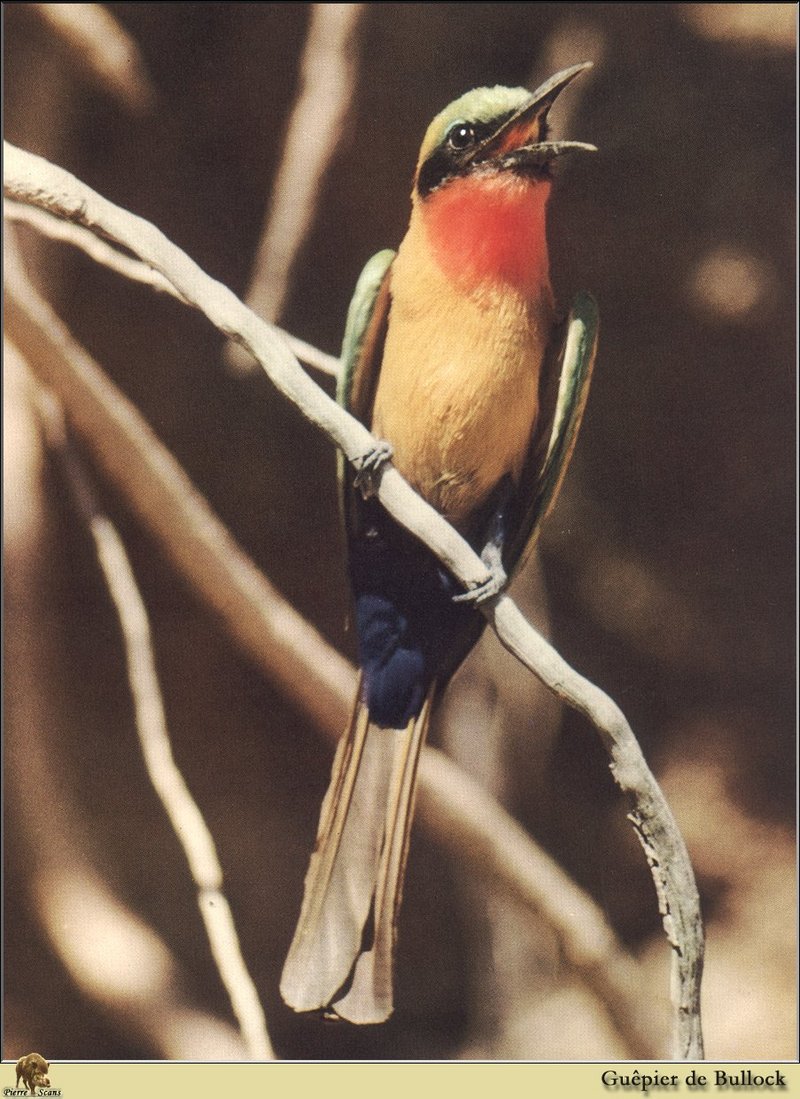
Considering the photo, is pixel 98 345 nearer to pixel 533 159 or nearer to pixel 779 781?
pixel 533 159

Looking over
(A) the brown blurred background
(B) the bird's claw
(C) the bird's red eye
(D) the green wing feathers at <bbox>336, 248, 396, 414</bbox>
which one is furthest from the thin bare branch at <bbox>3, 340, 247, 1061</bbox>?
(C) the bird's red eye

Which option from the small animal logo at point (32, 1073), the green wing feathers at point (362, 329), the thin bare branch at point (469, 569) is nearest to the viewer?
the thin bare branch at point (469, 569)

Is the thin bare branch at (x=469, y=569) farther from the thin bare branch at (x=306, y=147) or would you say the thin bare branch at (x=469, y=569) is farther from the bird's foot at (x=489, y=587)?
the thin bare branch at (x=306, y=147)

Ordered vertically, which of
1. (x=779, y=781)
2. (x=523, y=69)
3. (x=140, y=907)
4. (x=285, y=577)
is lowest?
(x=140, y=907)

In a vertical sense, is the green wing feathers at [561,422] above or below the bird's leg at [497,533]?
above

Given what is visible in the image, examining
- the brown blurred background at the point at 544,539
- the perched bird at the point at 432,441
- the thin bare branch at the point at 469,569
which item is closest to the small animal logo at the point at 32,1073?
the brown blurred background at the point at 544,539

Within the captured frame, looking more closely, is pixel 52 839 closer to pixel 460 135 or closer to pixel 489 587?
pixel 489 587

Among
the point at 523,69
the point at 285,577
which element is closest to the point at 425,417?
the point at 285,577

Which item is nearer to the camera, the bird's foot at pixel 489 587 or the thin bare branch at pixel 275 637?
the bird's foot at pixel 489 587
